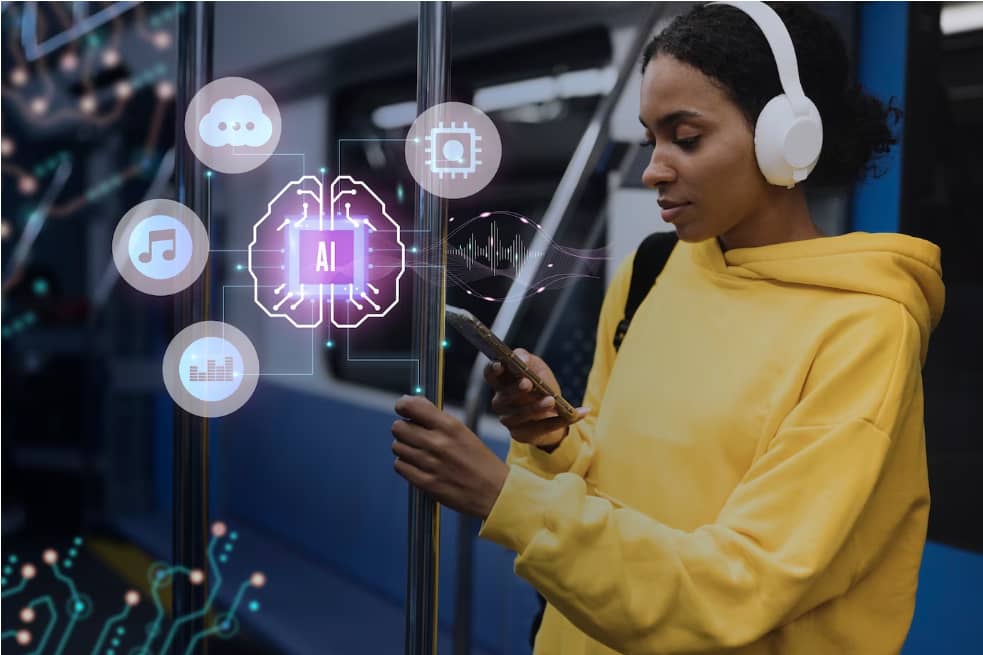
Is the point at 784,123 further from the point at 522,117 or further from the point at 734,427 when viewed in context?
the point at 522,117

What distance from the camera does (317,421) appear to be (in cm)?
290

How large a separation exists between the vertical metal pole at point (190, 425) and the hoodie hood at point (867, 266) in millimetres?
574

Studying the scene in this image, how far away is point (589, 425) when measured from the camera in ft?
3.34

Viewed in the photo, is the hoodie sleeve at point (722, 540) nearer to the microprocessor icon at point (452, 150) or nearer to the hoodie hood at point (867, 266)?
the hoodie hood at point (867, 266)

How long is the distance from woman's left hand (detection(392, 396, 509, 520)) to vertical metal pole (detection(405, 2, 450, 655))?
84 mm

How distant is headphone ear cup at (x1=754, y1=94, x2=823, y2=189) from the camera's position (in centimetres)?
78

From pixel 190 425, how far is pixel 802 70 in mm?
714

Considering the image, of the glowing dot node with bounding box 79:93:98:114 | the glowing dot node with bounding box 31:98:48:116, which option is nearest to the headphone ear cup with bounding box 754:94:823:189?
the glowing dot node with bounding box 79:93:98:114

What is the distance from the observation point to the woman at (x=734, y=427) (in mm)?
701

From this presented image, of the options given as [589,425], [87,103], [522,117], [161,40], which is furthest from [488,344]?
[87,103]

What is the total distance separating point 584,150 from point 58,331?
2998mm

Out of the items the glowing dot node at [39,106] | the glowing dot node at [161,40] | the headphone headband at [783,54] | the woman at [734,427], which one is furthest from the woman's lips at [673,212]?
the glowing dot node at [39,106]

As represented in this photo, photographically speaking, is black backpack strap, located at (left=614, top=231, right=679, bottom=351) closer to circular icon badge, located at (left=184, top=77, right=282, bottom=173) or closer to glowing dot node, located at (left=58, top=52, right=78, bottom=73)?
circular icon badge, located at (left=184, top=77, right=282, bottom=173)

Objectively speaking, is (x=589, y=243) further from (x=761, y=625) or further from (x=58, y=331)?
(x=58, y=331)
